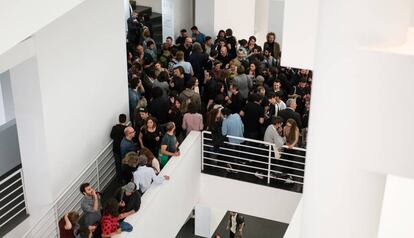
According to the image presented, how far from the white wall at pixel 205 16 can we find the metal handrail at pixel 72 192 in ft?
22.5

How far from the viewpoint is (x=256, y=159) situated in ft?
36.5

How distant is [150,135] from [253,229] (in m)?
6.75

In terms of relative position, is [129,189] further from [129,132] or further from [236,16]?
[236,16]

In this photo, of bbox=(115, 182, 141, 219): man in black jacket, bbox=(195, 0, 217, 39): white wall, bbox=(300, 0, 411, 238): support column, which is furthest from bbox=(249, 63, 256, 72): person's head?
bbox=(300, 0, 411, 238): support column

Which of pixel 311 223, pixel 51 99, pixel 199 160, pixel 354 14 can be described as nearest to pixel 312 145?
Answer: pixel 311 223

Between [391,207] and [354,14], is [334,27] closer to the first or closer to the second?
[354,14]

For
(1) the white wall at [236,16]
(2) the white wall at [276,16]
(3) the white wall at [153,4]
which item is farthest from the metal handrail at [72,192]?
(2) the white wall at [276,16]

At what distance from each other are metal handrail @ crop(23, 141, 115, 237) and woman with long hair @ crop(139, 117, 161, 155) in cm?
69

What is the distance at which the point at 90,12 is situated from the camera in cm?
942

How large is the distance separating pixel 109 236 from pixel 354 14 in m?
4.81

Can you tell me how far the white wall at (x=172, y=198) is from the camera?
9039 millimetres

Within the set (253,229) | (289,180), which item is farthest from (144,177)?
(253,229)

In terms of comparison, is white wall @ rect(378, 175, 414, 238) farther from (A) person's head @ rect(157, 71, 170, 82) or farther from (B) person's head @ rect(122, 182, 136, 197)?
(A) person's head @ rect(157, 71, 170, 82)

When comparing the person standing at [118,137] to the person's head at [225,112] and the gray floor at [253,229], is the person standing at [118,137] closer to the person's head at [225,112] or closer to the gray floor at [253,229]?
the person's head at [225,112]
